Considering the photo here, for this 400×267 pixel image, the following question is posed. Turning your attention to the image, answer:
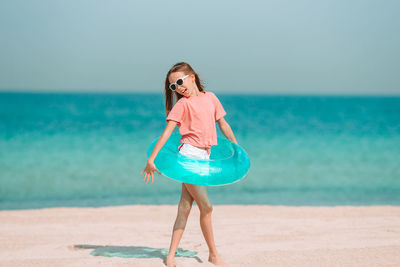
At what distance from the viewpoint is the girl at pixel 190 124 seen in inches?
130

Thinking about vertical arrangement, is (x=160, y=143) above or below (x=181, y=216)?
above

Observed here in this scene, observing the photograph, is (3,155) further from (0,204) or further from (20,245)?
(20,245)

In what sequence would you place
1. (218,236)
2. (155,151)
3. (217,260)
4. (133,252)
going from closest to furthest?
(155,151) → (217,260) → (133,252) → (218,236)

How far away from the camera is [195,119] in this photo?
10.9 ft

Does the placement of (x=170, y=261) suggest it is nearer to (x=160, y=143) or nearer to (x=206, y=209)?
(x=206, y=209)

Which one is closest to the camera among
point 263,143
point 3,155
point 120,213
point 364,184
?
point 120,213

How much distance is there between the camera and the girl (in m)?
3.30

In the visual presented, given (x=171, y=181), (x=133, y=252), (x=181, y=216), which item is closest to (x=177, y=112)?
(x=181, y=216)

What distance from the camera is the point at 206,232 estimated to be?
139 inches

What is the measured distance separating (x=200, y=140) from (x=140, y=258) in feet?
3.90

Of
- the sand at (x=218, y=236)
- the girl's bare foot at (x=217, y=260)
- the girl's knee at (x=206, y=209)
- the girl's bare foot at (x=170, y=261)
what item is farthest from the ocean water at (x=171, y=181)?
the girl's knee at (x=206, y=209)

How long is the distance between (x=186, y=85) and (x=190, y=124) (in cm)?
30

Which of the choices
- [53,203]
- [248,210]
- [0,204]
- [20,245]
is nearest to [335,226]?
[248,210]

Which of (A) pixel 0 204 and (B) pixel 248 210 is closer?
(B) pixel 248 210
